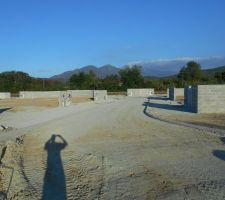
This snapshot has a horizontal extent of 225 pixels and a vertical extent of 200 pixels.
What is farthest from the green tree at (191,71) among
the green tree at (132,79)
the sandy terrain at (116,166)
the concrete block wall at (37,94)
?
the sandy terrain at (116,166)

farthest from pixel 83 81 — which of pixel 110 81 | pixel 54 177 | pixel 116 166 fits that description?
pixel 54 177

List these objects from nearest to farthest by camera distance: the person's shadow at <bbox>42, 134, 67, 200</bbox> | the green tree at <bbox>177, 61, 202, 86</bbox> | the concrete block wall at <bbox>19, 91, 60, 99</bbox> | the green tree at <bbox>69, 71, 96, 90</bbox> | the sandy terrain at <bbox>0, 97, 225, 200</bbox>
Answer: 1. the person's shadow at <bbox>42, 134, 67, 200</bbox>
2. the sandy terrain at <bbox>0, 97, 225, 200</bbox>
3. the concrete block wall at <bbox>19, 91, 60, 99</bbox>
4. the green tree at <bbox>69, 71, 96, 90</bbox>
5. the green tree at <bbox>177, 61, 202, 86</bbox>

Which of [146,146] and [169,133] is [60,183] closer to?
[146,146]

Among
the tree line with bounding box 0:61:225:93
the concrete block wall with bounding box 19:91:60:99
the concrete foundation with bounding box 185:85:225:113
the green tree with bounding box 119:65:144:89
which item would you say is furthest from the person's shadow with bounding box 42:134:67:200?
the green tree with bounding box 119:65:144:89

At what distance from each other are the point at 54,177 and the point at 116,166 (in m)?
1.70

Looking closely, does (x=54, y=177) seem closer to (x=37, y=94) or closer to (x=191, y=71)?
(x=37, y=94)

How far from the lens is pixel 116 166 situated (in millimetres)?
10344

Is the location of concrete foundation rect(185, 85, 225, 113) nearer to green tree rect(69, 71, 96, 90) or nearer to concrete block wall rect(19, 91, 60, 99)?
concrete block wall rect(19, 91, 60, 99)

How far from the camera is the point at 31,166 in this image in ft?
35.3

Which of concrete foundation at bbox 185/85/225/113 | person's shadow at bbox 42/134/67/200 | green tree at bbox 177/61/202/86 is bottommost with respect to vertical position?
person's shadow at bbox 42/134/67/200

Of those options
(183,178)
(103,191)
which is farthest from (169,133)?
(103,191)

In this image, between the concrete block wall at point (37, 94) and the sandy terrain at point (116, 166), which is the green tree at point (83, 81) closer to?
the concrete block wall at point (37, 94)

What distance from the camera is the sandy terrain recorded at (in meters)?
7.86

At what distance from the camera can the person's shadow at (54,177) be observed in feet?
25.3
